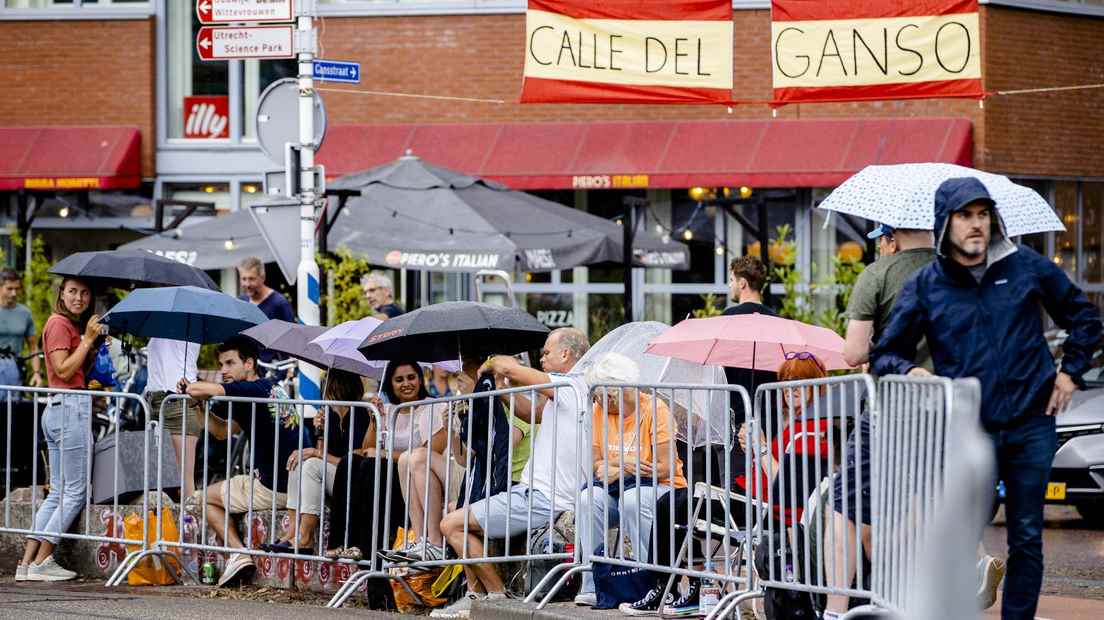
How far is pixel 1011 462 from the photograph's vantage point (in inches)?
264

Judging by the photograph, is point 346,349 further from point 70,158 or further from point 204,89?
point 204,89

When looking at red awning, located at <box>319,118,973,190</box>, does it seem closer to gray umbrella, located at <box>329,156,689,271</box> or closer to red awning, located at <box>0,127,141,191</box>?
red awning, located at <box>0,127,141,191</box>

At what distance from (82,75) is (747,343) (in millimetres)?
15337

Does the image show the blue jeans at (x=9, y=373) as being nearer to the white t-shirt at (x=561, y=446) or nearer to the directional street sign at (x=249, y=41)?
the directional street sign at (x=249, y=41)

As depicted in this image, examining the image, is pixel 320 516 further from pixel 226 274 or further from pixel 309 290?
pixel 226 274

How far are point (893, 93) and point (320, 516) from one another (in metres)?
5.35

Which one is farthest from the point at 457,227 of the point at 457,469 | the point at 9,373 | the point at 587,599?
the point at 587,599

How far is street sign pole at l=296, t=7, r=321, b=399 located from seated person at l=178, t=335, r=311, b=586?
1.81m

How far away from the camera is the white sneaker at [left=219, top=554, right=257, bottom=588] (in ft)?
34.1

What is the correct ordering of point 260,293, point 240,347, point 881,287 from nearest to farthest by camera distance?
point 881,287 < point 240,347 < point 260,293

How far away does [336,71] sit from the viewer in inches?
521

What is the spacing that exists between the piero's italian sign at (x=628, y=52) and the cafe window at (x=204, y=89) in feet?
35.0

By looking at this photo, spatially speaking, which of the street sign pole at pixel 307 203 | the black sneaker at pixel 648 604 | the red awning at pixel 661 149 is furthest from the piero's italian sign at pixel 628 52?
the red awning at pixel 661 149

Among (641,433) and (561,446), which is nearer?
(641,433)
